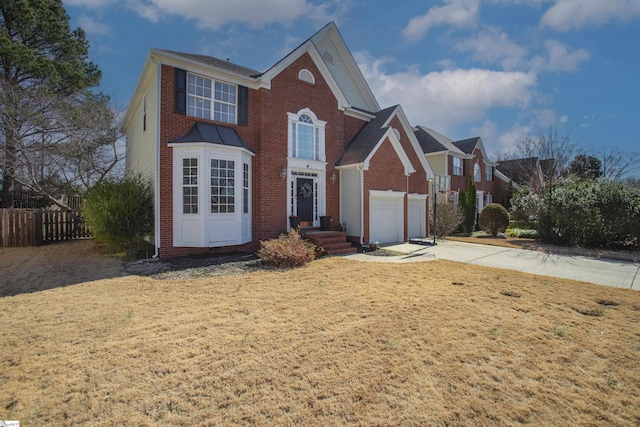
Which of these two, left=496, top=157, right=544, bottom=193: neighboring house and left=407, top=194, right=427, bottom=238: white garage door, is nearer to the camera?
left=407, top=194, right=427, bottom=238: white garage door

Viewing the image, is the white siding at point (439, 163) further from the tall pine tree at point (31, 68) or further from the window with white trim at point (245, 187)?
the tall pine tree at point (31, 68)

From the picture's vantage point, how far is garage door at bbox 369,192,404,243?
1457cm

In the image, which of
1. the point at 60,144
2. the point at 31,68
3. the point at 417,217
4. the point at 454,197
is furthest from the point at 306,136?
the point at 31,68

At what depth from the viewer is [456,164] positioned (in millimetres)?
26922

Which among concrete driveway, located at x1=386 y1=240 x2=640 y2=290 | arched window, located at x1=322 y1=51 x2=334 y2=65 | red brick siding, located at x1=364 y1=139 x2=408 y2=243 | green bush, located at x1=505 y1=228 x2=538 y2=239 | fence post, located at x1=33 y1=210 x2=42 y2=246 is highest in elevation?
arched window, located at x1=322 y1=51 x2=334 y2=65

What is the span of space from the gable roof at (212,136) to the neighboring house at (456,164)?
17251 mm

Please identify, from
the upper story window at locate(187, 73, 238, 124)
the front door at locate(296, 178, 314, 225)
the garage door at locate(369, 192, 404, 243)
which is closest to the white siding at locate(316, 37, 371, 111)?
the garage door at locate(369, 192, 404, 243)

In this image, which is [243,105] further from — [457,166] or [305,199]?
[457,166]

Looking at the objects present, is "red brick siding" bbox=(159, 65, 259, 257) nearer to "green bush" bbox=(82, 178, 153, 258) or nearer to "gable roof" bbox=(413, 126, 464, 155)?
"green bush" bbox=(82, 178, 153, 258)

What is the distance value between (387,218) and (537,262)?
6.59 metres

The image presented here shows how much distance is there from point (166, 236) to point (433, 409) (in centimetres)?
988

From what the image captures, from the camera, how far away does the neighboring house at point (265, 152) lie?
10328 millimetres

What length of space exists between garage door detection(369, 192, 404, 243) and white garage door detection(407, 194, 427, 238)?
1612mm

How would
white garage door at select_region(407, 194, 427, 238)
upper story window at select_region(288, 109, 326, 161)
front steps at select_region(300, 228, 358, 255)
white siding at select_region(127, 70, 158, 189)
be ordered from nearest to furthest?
white siding at select_region(127, 70, 158, 189)
front steps at select_region(300, 228, 358, 255)
upper story window at select_region(288, 109, 326, 161)
white garage door at select_region(407, 194, 427, 238)
